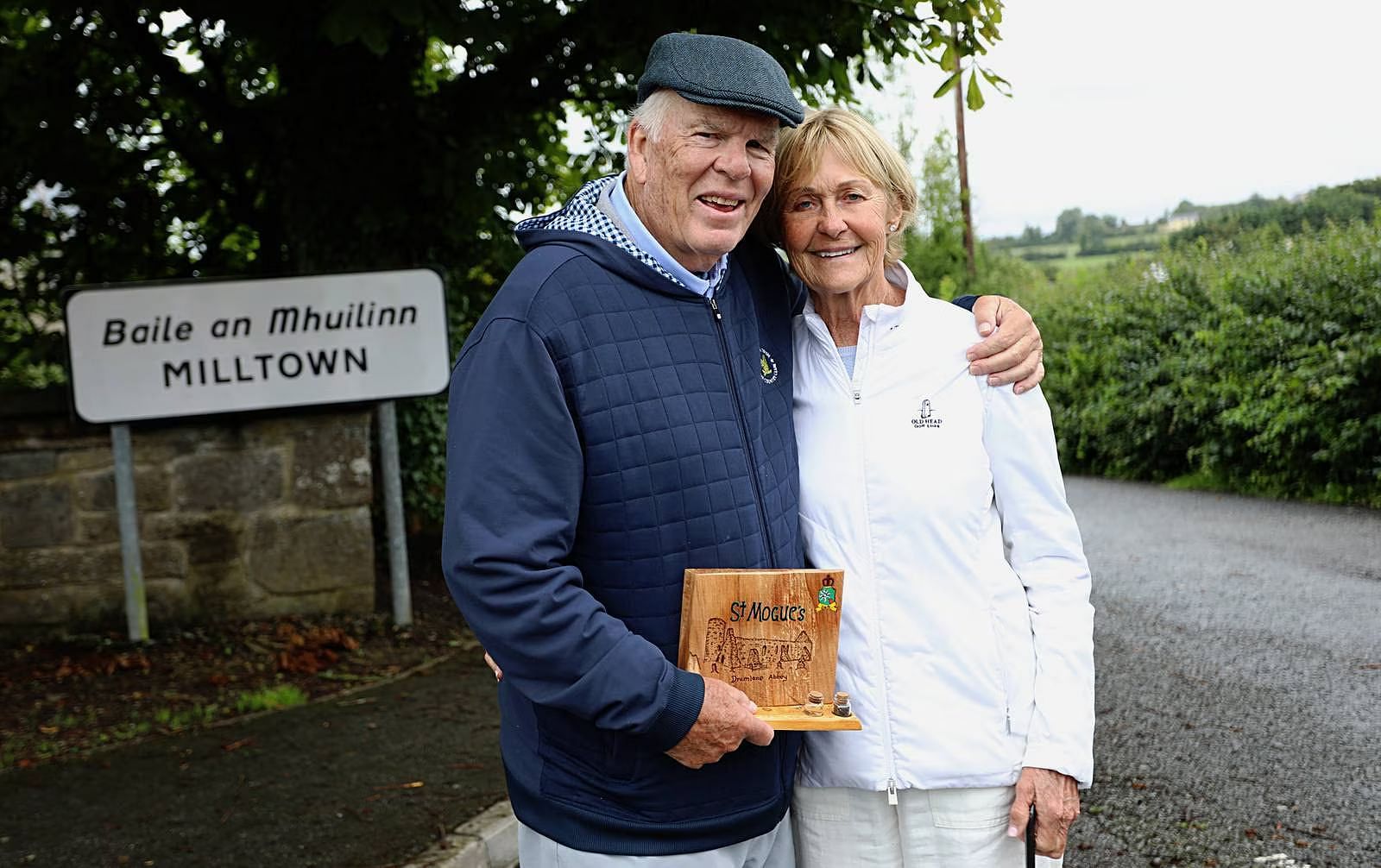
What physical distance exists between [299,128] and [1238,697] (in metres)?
5.93

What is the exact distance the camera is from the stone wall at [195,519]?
6.52 metres

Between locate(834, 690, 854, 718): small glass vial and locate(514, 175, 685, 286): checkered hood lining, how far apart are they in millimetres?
789

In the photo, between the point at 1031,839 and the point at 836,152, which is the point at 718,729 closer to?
the point at 1031,839

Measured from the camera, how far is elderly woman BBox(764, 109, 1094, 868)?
2.26 m

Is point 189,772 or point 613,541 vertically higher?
point 613,541

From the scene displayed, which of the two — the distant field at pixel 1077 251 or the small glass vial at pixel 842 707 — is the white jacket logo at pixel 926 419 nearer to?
the small glass vial at pixel 842 707

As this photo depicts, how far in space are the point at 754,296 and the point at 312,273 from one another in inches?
196

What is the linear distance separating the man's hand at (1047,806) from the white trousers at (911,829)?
34 mm

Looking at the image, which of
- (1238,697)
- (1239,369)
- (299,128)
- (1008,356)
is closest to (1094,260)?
(1239,369)

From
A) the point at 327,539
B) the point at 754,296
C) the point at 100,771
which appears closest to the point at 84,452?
the point at 327,539

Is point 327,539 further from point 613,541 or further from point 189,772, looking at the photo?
point 613,541

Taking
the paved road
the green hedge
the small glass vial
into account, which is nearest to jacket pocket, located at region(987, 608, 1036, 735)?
the small glass vial

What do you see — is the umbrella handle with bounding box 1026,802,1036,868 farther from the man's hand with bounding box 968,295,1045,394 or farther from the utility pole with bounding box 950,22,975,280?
the utility pole with bounding box 950,22,975,280

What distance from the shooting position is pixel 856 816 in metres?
2.32
